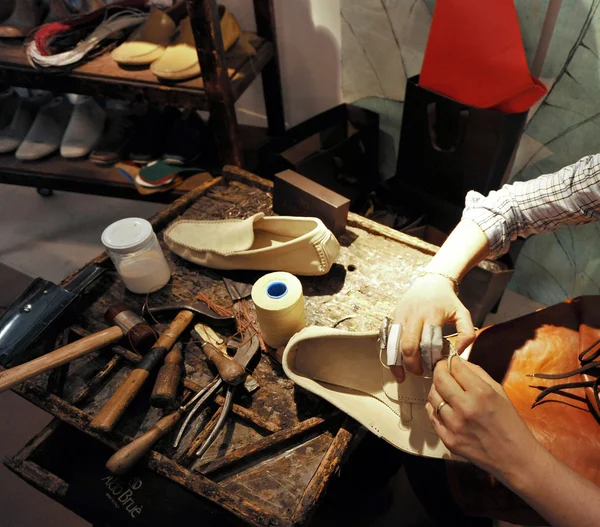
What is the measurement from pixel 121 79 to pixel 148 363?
3.45 feet

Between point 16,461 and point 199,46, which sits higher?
point 199,46

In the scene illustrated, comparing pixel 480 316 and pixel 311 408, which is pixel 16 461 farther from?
pixel 480 316

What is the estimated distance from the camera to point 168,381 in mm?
1050

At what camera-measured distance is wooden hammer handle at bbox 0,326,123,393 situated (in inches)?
40.3

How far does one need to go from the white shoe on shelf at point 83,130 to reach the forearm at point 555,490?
2.06m

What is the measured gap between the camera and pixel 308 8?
6.18ft

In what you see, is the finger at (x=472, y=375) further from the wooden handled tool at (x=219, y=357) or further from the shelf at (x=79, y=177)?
the shelf at (x=79, y=177)

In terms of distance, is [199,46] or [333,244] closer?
[333,244]

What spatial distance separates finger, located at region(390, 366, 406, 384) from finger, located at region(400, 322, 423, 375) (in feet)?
0.07

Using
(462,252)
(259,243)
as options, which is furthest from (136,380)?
(462,252)

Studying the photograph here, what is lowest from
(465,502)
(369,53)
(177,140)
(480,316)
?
(480,316)

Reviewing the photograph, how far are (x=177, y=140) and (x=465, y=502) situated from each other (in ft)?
5.73

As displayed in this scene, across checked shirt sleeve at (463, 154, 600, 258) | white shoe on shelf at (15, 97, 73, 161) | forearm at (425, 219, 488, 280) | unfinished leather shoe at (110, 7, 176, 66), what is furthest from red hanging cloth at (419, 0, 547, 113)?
white shoe on shelf at (15, 97, 73, 161)

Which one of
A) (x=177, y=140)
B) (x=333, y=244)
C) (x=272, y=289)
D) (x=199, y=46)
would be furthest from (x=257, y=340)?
(x=177, y=140)
